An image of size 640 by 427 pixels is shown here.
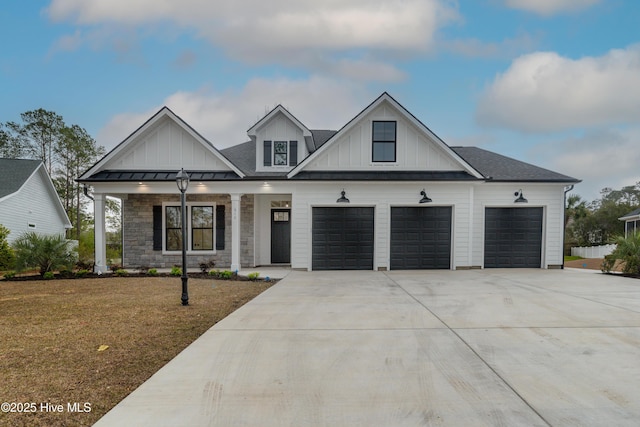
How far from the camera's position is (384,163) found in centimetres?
1298

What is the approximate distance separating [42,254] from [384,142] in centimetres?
1250

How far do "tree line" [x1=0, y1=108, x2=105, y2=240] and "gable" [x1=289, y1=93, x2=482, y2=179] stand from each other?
22.8 m

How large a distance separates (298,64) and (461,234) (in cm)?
1329

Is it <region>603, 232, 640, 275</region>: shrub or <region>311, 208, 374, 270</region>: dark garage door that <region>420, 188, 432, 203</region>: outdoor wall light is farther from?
<region>603, 232, 640, 275</region>: shrub

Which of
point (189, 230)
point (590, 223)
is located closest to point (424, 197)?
point (189, 230)

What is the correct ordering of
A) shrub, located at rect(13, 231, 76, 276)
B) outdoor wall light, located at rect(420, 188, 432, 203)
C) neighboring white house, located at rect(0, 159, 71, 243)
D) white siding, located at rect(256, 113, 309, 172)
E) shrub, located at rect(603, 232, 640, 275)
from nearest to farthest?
shrub, located at rect(13, 231, 76, 276) → shrub, located at rect(603, 232, 640, 275) → outdoor wall light, located at rect(420, 188, 432, 203) → white siding, located at rect(256, 113, 309, 172) → neighboring white house, located at rect(0, 159, 71, 243)

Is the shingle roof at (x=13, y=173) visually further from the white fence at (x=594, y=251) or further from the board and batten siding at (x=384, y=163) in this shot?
the white fence at (x=594, y=251)

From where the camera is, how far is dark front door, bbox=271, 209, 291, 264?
47.4ft

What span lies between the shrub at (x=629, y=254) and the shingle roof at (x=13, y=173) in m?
26.2

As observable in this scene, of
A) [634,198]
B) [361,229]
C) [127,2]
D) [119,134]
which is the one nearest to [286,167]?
[361,229]

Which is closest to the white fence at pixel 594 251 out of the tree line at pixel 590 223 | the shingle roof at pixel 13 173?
the tree line at pixel 590 223

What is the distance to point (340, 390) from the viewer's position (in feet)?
10.5

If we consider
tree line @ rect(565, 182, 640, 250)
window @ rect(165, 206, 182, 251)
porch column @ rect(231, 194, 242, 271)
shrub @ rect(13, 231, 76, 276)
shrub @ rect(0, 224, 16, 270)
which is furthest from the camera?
tree line @ rect(565, 182, 640, 250)

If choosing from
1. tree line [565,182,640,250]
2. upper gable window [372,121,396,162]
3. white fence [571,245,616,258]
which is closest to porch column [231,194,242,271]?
upper gable window [372,121,396,162]
